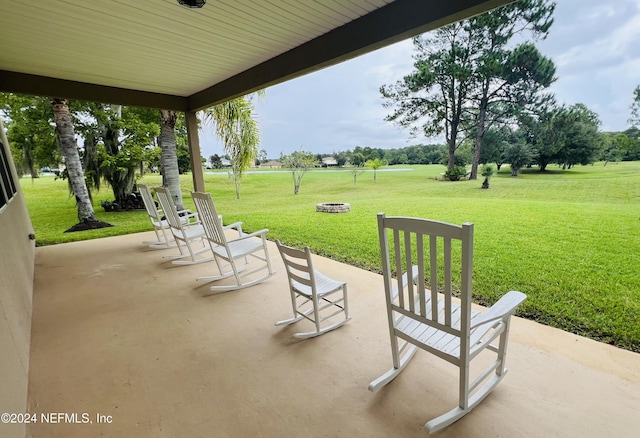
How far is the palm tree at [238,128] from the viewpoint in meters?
6.02

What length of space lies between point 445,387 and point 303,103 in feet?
39.2

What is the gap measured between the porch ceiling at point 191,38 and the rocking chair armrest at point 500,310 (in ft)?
5.73

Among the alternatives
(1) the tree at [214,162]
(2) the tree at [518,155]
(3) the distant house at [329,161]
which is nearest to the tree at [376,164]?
(3) the distant house at [329,161]

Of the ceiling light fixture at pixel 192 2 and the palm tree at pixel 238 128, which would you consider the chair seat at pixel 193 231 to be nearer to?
the ceiling light fixture at pixel 192 2

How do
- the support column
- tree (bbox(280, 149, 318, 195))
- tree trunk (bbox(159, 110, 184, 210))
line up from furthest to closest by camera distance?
1. tree (bbox(280, 149, 318, 195))
2. tree trunk (bbox(159, 110, 184, 210))
3. the support column

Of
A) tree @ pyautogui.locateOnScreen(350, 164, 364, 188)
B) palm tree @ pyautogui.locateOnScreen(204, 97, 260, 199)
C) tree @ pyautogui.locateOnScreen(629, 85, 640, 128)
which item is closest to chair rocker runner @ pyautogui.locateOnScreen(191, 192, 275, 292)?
palm tree @ pyautogui.locateOnScreen(204, 97, 260, 199)

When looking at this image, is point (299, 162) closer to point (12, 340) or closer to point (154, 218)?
point (154, 218)

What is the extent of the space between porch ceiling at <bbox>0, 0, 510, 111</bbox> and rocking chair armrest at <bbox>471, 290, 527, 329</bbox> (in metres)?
1.75

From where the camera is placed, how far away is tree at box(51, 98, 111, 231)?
5602 millimetres

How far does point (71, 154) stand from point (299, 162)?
22.9 ft

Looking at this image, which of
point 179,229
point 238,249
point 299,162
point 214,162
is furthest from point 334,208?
point 214,162

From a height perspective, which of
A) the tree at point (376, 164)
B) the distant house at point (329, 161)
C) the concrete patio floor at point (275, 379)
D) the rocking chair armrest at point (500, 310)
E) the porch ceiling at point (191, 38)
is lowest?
the concrete patio floor at point (275, 379)

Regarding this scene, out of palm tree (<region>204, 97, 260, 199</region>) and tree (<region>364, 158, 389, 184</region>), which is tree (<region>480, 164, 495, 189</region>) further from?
palm tree (<region>204, 97, 260, 199</region>)

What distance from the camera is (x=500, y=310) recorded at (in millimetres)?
1338
